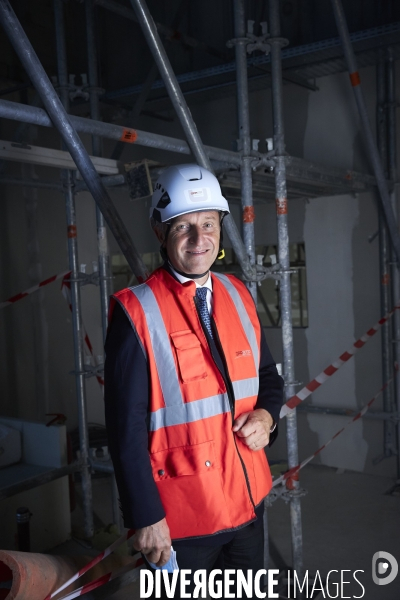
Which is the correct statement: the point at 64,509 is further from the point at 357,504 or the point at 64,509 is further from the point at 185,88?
the point at 185,88

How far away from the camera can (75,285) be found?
452 centimetres

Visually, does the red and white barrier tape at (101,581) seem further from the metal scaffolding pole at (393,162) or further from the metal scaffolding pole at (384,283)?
the metal scaffolding pole at (384,283)

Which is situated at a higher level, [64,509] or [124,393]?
[124,393]

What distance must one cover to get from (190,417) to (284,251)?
73.6 inches

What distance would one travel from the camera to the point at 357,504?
16.7 feet

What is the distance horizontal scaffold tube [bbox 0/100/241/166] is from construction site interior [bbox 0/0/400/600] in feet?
0.06

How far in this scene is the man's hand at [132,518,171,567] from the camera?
1859mm

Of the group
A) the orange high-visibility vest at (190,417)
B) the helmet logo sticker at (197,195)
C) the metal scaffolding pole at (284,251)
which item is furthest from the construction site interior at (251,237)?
the orange high-visibility vest at (190,417)

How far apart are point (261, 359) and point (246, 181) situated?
148 cm

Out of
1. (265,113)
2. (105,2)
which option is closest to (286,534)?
(265,113)

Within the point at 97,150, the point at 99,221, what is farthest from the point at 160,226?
the point at 97,150

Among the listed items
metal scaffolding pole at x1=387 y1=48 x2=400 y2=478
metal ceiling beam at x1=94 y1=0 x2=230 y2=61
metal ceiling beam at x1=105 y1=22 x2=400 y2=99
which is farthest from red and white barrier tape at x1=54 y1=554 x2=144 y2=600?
metal ceiling beam at x1=94 y1=0 x2=230 y2=61

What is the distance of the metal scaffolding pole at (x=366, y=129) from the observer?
4078mm

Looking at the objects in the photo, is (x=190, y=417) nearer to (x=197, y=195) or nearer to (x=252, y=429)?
(x=252, y=429)
